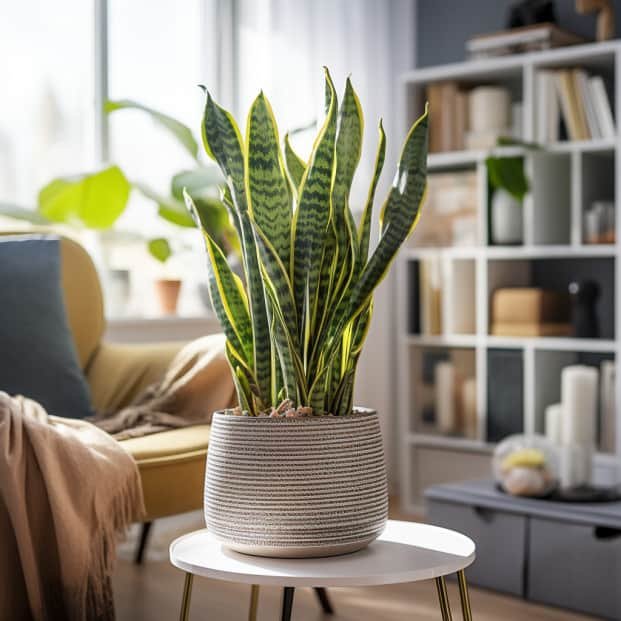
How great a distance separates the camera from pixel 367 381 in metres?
4.09

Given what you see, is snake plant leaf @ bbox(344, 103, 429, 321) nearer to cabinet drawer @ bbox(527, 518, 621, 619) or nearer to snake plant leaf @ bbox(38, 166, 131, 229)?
cabinet drawer @ bbox(527, 518, 621, 619)

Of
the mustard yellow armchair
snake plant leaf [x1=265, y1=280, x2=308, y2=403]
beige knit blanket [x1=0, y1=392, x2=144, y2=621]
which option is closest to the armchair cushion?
the mustard yellow armchair

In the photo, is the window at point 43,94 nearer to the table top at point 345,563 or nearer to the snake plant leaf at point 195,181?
the snake plant leaf at point 195,181

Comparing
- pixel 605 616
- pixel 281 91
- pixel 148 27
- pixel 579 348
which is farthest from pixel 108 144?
pixel 605 616

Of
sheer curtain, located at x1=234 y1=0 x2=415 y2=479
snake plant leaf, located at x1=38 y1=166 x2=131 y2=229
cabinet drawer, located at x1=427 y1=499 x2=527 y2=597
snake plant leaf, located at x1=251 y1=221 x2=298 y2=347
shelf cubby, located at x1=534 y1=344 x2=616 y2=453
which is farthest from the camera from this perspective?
sheer curtain, located at x1=234 y1=0 x2=415 y2=479

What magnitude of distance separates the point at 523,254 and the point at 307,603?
1561 millimetres

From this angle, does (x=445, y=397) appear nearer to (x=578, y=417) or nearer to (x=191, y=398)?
(x=578, y=417)

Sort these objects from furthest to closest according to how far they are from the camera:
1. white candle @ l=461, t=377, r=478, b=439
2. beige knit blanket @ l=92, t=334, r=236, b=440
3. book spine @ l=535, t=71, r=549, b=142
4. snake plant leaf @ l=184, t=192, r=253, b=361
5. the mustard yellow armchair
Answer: white candle @ l=461, t=377, r=478, b=439, book spine @ l=535, t=71, r=549, b=142, beige knit blanket @ l=92, t=334, r=236, b=440, the mustard yellow armchair, snake plant leaf @ l=184, t=192, r=253, b=361

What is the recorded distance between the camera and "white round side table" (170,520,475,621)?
49.4 inches

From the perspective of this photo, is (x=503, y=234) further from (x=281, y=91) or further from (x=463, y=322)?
(x=281, y=91)

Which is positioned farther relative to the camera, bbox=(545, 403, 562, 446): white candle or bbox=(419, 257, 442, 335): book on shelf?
bbox=(419, 257, 442, 335): book on shelf

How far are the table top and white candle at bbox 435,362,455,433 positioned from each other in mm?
2186

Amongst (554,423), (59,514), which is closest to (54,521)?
(59,514)

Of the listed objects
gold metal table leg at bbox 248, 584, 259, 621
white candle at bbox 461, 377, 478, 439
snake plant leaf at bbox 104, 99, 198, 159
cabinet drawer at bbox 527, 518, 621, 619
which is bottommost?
cabinet drawer at bbox 527, 518, 621, 619
